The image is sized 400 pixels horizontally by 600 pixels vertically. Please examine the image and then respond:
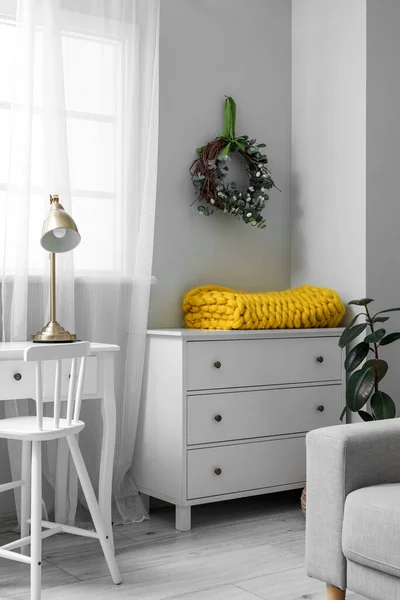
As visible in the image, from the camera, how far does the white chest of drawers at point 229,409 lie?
3127mm

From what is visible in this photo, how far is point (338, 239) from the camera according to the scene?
367 cm

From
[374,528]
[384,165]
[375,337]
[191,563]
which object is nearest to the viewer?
[374,528]

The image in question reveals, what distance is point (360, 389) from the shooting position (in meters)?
3.24

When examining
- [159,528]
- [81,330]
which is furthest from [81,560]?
[81,330]

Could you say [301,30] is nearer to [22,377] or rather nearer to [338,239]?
[338,239]

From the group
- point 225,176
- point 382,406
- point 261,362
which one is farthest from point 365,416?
point 225,176

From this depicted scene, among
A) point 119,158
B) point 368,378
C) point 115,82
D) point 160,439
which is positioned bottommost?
point 160,439

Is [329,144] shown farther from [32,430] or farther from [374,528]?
[374,528]

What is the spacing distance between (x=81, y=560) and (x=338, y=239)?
1.82 metres

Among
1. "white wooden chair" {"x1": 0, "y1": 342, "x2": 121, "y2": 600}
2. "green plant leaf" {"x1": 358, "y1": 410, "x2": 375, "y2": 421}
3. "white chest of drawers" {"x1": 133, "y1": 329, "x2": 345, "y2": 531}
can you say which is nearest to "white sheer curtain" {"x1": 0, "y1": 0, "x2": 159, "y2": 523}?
"white chest of drawers" {"x1": 133, "y1": 329, "x2": 345, "y2": 531}

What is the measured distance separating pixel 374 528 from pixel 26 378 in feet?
4.17

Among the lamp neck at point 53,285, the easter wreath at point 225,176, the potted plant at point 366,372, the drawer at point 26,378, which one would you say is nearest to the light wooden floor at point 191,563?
the potted plant at point 366,372

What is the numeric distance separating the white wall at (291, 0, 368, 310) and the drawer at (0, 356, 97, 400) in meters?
1.36

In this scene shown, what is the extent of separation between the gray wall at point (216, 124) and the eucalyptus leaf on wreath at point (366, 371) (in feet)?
2.25
